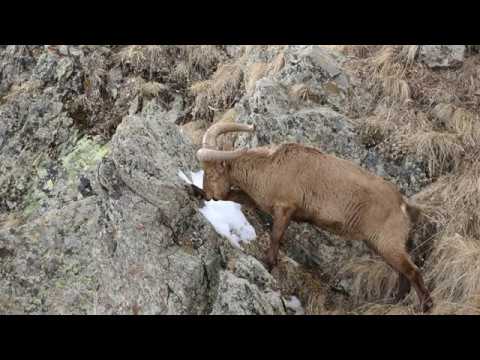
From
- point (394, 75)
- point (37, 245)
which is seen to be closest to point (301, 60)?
point (394, 75)

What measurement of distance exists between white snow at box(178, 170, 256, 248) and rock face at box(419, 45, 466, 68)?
4.64 meters

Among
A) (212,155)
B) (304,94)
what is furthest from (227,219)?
(304,94)

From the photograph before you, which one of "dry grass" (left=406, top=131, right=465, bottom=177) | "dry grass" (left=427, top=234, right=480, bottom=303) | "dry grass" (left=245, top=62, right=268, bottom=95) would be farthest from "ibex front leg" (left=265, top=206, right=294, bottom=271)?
"dry grass" (left=245, top=62, right=268, bottom=95)

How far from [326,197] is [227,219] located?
1.33 metres

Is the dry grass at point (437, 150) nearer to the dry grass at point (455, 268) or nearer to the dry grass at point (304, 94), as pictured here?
the dry grass at point (455, 268)

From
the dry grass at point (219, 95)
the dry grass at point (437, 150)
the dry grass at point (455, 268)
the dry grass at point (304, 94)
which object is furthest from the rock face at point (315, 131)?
the dry grass at point (219, 95)

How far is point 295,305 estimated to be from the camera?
6.81m

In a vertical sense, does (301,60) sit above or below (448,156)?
above

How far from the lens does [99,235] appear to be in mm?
6543

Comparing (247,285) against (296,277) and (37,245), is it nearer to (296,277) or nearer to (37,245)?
(296,277)

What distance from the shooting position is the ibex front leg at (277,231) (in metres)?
6.81

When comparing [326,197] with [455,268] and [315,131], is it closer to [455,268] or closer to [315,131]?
[315,131]

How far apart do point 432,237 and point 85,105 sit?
6265 mm

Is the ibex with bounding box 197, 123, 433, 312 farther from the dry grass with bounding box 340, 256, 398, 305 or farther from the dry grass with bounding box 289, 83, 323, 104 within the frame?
the dry grass with bounding box 289, 83, 323, 104
